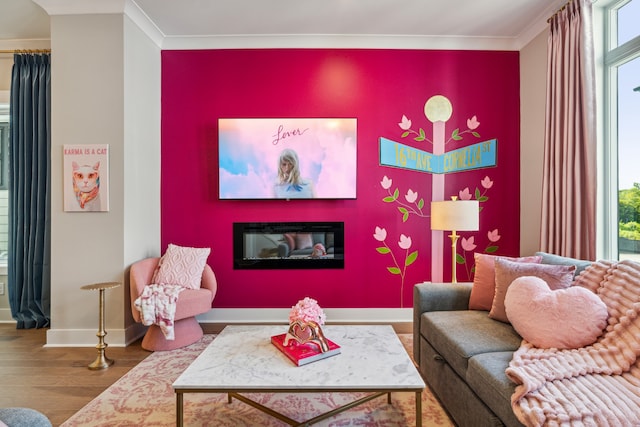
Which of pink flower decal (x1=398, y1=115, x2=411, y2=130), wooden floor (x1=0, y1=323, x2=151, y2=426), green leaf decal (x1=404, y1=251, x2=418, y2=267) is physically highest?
pink flower decal (x1=398, y1=115, x2=411, y2=130)

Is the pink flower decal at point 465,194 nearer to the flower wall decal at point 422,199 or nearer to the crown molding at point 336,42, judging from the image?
the flower wall decal at point 422,199

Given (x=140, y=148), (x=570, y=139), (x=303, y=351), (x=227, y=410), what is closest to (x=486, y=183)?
(x=570, y=139)

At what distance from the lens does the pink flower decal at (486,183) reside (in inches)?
142

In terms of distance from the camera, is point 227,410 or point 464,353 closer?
point 464,353

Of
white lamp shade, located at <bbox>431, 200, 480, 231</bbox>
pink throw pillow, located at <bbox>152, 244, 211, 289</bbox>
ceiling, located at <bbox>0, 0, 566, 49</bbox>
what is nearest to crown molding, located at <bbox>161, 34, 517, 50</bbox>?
ceiling, located at <bbox>0, 0, 566, 49</bbox>

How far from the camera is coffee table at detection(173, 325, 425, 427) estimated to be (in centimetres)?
147

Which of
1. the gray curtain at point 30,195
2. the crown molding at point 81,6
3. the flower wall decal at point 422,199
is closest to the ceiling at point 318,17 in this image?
the crown molding at point 81,6

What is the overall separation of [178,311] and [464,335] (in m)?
2.28

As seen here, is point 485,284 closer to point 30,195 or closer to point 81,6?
point 81,6

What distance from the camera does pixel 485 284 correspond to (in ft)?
7.74

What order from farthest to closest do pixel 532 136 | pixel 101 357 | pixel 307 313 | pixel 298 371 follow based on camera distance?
pixel 532 136
pixel 101 357
pixel 307 313
pixel 298 371

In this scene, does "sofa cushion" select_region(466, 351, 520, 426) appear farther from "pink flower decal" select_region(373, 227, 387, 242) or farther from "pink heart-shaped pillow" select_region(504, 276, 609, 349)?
"pink flower decal" select_region(373, 227, 387, 242)

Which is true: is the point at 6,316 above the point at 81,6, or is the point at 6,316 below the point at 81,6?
below

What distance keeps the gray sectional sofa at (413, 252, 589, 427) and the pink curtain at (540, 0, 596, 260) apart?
2.07 feet
